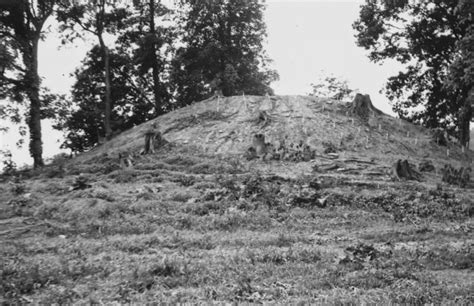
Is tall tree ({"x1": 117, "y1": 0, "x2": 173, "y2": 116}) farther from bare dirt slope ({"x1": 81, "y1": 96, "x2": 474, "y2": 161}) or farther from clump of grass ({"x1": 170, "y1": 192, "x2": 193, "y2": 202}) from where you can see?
clump of grass ({"x1": 170, "y1": 192, "x2": 193, "y2": 202})

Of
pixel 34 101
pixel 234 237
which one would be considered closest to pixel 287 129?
pixel 234 237

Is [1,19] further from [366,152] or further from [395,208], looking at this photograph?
[395,208]

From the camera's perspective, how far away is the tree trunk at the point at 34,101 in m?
30.9

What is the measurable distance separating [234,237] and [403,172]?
1369cm

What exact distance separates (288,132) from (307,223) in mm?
15855

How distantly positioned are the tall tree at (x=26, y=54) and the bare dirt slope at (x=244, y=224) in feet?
17.7

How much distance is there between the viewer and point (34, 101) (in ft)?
105

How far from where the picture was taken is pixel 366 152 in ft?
94.5

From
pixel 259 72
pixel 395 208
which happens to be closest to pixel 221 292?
pixel 395 208

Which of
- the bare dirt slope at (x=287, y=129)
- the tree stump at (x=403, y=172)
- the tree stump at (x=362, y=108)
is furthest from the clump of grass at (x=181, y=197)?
the tree stump at (x=362, y=108)

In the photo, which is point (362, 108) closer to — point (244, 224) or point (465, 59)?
point (465, 59)

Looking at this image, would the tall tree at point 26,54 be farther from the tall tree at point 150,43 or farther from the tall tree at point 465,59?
the tall tree at point 465,59

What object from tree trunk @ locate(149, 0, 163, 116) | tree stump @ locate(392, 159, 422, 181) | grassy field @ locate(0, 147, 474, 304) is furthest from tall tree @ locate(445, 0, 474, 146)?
tree trunk @ locate(149, 0, 163, 116)

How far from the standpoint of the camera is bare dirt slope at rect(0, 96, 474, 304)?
9.02m
